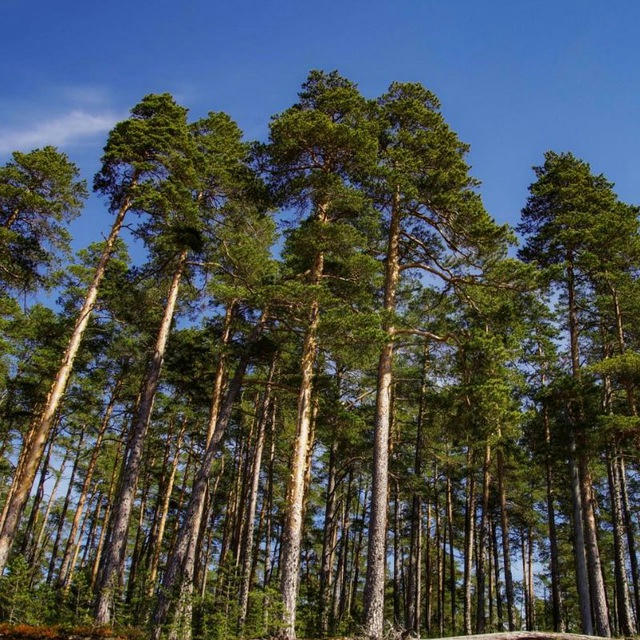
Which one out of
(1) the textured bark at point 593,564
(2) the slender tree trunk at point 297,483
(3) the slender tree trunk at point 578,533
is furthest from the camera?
(3) the slender tree trunk at point 578,533

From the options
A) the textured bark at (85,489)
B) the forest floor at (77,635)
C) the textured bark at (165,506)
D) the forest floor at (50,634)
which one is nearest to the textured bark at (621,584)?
the forest floor at (77,635)

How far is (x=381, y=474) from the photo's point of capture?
12.8 m

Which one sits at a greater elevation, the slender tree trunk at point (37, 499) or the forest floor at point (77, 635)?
the slender tree trunk at point (37, 499)

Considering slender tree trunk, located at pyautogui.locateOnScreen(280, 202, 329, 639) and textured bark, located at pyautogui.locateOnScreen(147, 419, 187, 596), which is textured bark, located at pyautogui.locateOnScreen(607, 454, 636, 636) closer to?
slender tree trunk, located at pyautogui.locateOnScreen(280, 202, 329, 639)

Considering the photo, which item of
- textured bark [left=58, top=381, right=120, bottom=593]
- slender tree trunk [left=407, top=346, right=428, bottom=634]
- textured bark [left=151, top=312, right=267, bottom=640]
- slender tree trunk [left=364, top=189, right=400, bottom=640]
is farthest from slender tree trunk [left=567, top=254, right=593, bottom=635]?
textured bark [left=58, top=381, right=120, bottom=593]

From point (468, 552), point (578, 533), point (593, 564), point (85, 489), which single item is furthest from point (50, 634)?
point (85, 489)

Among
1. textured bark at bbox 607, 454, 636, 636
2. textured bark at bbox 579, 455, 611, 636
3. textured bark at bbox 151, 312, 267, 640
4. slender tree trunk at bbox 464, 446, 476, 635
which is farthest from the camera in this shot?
slender tree trunk at bbox 464, 446, 476, 635

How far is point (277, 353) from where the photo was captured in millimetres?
18109

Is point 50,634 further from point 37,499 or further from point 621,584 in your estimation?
point 37,499

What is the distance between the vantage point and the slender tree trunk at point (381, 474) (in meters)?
11.1

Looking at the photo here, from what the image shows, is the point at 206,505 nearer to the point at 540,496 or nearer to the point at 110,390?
the point at 110,390

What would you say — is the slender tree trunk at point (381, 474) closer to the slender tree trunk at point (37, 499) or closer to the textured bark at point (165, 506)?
the textured bark at point (165, 506)

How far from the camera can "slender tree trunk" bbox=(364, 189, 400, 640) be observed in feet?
36.6

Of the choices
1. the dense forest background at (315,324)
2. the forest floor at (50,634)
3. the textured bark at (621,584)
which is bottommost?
the forest floor at (50,634)
